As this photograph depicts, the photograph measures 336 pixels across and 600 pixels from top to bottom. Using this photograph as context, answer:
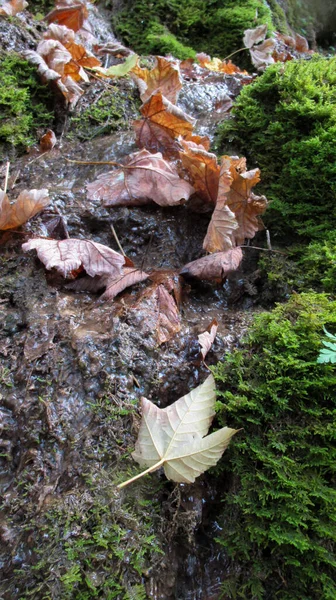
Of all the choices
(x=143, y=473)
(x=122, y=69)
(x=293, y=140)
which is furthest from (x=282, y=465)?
(x=122, y=69)

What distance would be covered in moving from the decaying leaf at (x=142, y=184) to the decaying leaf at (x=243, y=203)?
247 mm

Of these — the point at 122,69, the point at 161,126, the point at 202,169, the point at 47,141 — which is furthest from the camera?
the point at 122,69

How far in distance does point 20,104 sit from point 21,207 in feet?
3.90

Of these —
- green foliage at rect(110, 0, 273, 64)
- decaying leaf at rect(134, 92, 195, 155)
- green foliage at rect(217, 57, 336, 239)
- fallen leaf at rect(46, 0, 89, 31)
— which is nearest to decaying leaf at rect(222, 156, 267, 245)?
green foliage at rect(217, 57, 336, 239)

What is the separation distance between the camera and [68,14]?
3807mm

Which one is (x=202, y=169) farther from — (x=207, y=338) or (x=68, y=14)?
(x=68, y=14)

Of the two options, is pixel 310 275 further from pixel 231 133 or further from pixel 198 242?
pixel 231 133

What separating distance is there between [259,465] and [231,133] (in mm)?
2136

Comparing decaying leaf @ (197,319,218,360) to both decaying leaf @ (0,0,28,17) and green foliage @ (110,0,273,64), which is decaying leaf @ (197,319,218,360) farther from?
green foliage @ (110,0,273,64)

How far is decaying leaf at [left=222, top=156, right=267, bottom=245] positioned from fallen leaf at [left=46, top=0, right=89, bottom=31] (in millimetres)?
2755

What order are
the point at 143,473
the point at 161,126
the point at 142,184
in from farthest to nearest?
the point at 161,126, the point at 142,184, the point at 143,473

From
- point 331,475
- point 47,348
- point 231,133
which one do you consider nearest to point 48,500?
point 47,348

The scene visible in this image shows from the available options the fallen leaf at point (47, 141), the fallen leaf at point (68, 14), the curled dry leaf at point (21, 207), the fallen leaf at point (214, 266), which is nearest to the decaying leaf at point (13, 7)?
the fallen leaf at point (68, 14)

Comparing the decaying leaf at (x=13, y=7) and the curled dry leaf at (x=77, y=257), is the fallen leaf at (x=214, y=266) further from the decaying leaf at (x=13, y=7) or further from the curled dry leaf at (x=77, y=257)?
the decaying leaf at (x=13, y=7)
